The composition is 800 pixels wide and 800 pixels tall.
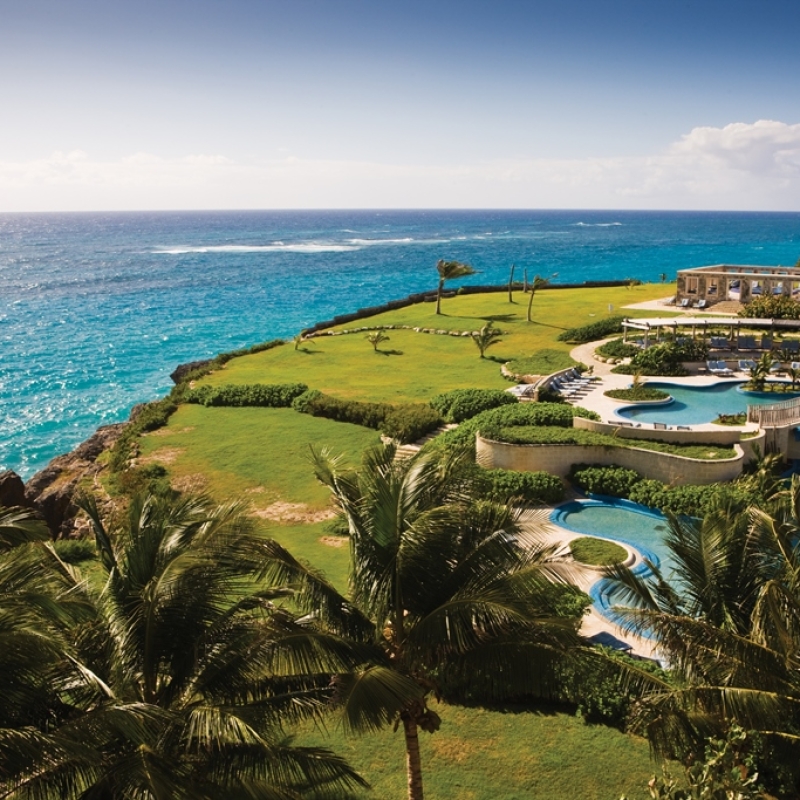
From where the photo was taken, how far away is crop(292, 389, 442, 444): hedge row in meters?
30.1

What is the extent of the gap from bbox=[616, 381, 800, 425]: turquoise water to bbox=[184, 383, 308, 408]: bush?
14.4m

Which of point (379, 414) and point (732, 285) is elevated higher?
point (732, 285)

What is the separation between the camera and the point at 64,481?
98.8 ft

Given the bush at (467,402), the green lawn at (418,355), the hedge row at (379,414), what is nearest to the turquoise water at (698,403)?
the bush at (467,402)

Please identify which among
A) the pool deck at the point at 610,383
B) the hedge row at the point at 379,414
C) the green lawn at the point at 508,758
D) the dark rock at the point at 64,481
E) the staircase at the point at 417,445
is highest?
the pool deck at the point at 610,383

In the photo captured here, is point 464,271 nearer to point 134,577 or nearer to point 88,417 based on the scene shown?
point 88,417

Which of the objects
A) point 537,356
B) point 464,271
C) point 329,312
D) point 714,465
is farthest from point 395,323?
point 714,465

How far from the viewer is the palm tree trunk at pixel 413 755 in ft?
32.0

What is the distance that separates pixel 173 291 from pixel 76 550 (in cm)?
8219

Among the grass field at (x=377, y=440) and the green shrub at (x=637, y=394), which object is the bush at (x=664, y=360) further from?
the grass field at (x=377, y=440)

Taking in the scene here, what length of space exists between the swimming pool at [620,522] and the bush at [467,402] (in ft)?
25.8

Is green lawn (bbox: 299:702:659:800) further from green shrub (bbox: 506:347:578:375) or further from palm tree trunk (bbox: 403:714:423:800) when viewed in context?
green shrub (bbox: 506:347:578:375)

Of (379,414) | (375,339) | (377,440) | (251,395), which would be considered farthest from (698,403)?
(375,339)

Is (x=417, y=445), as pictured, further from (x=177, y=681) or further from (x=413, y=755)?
(x=177, y=681)
